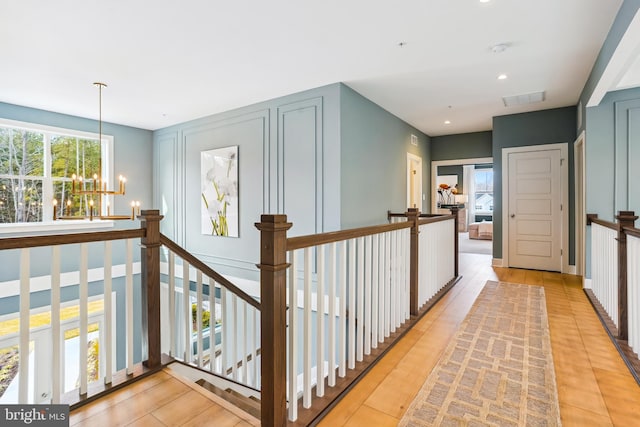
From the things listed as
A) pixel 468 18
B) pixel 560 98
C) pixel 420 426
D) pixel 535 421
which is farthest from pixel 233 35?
pixel 560 98

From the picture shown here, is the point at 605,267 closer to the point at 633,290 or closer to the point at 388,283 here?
the point at 633,290

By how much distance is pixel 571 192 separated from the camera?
15.8 ft

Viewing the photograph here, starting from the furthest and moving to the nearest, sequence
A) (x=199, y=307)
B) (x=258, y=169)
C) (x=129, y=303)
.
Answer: (x=258, y=169) → (x=199, y=307) → (x=129, y=303)

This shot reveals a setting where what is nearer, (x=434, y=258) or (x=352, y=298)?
(x=352, y=298)

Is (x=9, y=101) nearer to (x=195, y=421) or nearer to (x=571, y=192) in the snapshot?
(x=195, y=421)

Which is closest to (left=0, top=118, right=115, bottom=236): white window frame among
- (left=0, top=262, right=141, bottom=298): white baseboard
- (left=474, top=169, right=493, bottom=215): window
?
(left=0, top=262, right=141, bottom=298): white baseboard

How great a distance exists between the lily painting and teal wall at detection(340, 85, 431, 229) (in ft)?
6.16

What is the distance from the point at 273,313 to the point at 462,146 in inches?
257

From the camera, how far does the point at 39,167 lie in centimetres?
485

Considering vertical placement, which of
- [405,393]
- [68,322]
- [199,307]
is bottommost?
[68,322]

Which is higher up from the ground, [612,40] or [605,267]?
[612,40]

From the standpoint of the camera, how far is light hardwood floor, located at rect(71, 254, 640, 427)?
1.61 m

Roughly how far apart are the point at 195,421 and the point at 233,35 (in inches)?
112

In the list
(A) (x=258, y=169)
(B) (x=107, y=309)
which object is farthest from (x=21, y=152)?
(B) (x=107, y=309)
